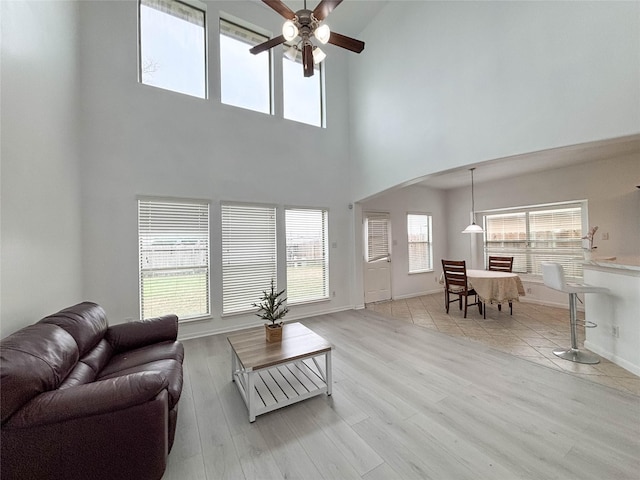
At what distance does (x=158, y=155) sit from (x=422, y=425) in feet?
14.6

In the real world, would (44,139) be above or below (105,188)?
above

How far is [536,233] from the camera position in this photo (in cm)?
561

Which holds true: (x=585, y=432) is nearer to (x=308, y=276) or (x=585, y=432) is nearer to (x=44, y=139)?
(x=308, y=276)

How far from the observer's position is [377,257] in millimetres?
5965

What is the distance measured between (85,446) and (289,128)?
15.4ft

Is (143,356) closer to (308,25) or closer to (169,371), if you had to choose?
(169,371)

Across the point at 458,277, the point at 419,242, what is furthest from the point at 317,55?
the point at 419,242

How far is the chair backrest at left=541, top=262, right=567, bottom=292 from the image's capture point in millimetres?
2854

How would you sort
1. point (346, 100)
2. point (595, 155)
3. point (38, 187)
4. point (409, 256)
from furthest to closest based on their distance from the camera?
point (409, 256) < point (346, 100) < point (595, 155) < point (38, 187)

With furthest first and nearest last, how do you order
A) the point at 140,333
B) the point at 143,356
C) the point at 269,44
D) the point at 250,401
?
the point at 269,44
the point at 140,333
the point at 143,356
the point at 250,401

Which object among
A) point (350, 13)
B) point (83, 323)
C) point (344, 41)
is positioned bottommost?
point (83, 323)

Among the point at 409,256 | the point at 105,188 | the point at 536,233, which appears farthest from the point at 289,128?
the point at 536,233

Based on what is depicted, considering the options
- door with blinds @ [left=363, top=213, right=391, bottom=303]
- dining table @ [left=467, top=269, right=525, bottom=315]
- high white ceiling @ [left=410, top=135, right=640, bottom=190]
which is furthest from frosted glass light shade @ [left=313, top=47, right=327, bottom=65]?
dining table @ [left=467, top=269, right=525, bottom=315]

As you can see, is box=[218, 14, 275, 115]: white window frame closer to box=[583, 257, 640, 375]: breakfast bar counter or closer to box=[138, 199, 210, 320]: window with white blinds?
box=[138, 199, 210, 320]: window with white blinds
